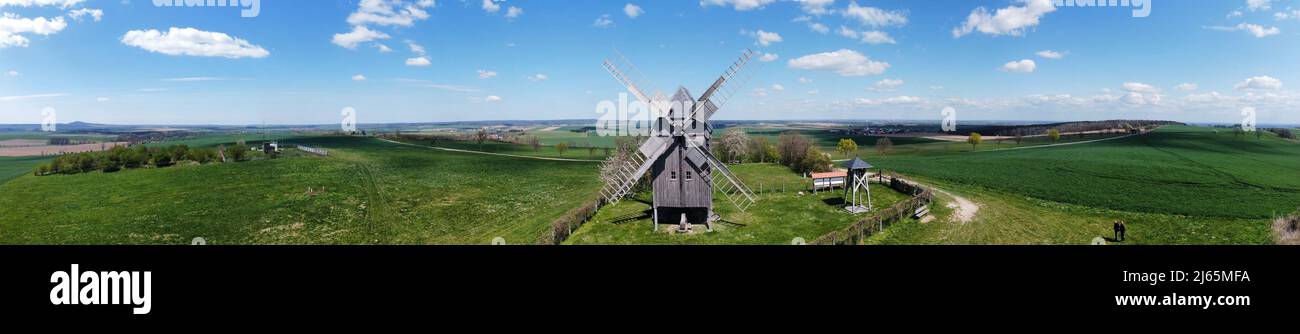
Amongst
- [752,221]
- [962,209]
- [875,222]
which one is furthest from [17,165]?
[962,209]

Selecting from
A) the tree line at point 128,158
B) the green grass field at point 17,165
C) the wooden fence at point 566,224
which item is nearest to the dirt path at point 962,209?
the wooden fence at point 566,224

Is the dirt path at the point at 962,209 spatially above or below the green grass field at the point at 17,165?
below

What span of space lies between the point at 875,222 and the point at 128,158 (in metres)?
42.4

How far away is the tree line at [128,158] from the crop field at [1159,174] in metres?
49.9

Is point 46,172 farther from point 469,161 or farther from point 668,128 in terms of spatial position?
point 668,128

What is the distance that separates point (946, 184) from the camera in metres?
25.6

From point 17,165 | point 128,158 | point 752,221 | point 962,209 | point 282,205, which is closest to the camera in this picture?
point 752,221

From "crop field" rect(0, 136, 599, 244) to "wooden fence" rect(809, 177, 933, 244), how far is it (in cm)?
1135

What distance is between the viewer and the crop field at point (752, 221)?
54.5 ft

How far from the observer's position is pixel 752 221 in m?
18.7

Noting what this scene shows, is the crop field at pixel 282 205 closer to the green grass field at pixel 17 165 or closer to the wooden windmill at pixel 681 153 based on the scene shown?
the green grass field at pixel 17 165

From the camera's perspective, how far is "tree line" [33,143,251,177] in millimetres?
24875

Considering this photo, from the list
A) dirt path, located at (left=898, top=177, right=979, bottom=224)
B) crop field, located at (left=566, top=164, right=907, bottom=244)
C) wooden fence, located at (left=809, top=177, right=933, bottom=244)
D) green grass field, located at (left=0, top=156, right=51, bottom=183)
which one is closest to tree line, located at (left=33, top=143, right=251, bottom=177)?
green grass field, located at (left=0, top=156, right=51, bottom=183)

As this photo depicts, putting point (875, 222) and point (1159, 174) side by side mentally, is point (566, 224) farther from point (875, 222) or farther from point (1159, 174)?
point (1159, 174)
